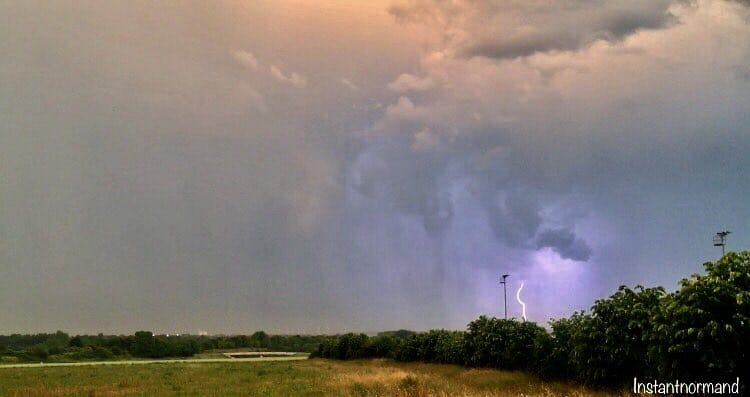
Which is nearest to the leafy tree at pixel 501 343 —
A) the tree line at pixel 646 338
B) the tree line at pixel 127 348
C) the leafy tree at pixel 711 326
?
the tree line at pixel 646 338

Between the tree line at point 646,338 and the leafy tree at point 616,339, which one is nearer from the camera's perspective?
the tree line at point 646,338

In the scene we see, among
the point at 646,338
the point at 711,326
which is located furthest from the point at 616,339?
the point at 711,326

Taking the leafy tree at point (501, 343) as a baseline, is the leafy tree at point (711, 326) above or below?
above

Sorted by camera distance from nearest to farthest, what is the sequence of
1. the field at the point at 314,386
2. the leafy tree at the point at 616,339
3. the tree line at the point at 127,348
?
1. the leafy tree at the point at 616,339
2. the field at the point at 314,386
3. the tree line at the point at 127,348

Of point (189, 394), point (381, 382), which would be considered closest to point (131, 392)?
point (189, 394)

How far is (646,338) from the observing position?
23891mm

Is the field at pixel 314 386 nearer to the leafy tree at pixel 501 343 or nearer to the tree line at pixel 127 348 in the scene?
the leafy tree at pixel 501 343

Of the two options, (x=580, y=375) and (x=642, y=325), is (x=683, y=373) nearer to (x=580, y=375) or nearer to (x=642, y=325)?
(x=642, y=325)

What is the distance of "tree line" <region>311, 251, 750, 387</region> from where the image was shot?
61.8 feet

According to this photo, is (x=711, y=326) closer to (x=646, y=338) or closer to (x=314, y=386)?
(x=646, y=338)

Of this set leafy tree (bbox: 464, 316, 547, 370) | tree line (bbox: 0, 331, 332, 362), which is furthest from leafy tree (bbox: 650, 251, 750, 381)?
tree line (bbox: 0, 331, 332, 362)

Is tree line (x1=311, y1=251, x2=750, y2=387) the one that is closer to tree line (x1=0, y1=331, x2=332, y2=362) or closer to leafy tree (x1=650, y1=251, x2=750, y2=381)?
leafy tree (x1=650, y1=251, x2=750, y2=381)

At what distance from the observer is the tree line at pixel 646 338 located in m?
18.8

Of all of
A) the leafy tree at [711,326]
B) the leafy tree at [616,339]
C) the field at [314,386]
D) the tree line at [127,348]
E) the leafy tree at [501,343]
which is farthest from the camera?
the tree line at [127,348]
